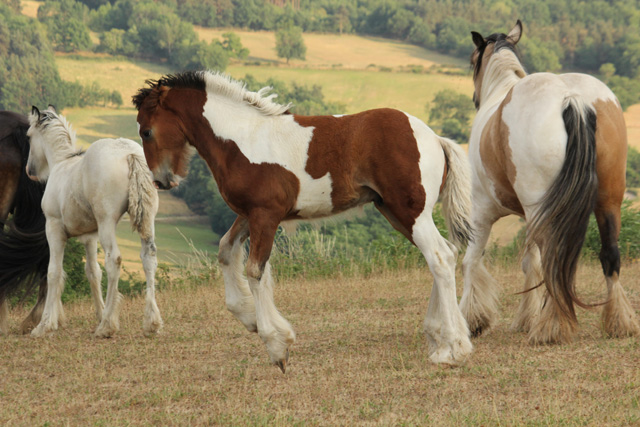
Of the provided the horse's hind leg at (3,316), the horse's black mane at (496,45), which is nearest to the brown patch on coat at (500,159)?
the horse's black mane at (496,45)

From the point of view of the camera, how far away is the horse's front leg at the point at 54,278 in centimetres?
731

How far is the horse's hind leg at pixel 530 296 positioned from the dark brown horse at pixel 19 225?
5.31 meters

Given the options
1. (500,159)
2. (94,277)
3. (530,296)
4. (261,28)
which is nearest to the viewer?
(500,159)

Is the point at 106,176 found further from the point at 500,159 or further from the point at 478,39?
the point at 478,39

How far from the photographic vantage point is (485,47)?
731 cm

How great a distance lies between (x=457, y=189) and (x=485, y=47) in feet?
8.65

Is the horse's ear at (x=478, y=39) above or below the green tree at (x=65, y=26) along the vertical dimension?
above

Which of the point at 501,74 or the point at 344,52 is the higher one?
the point at 501,74

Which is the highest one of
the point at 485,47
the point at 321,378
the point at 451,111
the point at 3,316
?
the point at 485,47

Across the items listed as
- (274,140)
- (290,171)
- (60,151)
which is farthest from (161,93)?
(60,151)

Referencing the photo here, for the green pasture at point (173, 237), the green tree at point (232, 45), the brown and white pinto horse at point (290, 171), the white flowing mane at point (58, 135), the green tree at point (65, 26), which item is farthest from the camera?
the green tree at point (232, 45)

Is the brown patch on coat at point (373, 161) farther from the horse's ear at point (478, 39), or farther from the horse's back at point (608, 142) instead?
the horse's ear at point (478, 39)

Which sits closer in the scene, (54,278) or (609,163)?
(609,163)

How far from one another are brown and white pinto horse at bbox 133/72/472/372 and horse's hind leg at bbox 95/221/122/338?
1.89m
